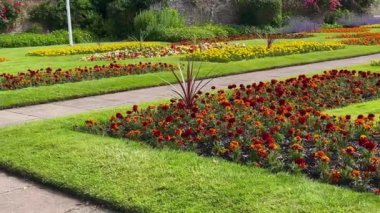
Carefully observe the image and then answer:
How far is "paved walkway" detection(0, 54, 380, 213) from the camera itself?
4.93 m

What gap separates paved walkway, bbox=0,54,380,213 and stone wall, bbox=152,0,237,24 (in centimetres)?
1383

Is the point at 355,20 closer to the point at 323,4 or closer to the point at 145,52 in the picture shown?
the point at 323,4

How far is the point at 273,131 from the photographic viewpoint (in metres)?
6.32

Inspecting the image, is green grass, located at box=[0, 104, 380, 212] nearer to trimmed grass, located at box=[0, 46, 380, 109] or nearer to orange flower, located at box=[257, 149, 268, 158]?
orange flower, located at box=[257, 149, 268, 158]

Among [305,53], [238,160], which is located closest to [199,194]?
A: [238,160]

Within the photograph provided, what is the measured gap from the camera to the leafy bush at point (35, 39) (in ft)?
77.2

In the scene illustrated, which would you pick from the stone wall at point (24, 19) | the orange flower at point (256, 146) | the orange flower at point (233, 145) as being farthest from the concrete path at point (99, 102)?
the stone wall at point (24, 19)

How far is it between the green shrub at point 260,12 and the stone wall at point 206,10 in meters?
0.50

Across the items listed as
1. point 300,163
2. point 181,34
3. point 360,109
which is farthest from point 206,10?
point 300,163

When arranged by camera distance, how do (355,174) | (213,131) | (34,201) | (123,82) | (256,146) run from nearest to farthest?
(355,174) → (34,201) → (256,146) → (213,131) → (123,82)

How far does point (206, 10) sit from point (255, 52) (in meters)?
14.2

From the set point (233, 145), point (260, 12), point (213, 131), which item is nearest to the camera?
point (233, 145)

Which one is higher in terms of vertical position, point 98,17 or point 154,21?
point 98,17

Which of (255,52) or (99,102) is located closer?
(99,102)
